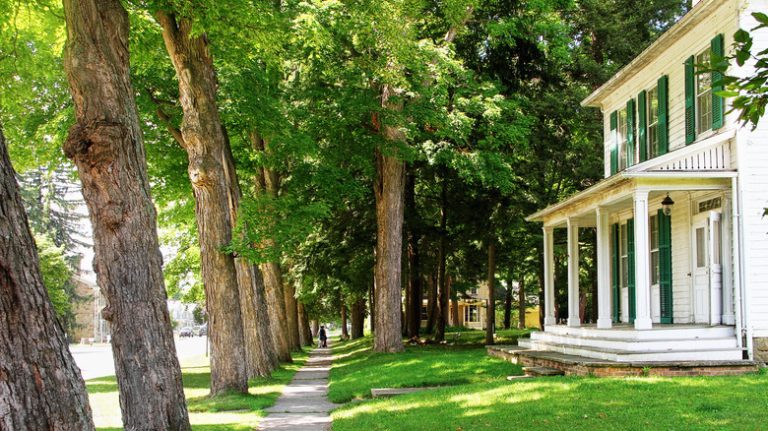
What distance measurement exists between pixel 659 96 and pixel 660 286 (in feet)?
14.5

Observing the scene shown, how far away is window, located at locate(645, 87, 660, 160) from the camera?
20.1 metres

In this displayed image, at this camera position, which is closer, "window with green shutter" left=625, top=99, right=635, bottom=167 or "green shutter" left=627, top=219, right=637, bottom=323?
"green shutter" left=627, top=219, right=637, bottom=323

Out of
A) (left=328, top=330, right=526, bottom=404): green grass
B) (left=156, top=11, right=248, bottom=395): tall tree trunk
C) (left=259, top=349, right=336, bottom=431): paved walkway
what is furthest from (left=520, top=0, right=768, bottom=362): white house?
(left=156, top=11, right=248, bottom=395): tall tree trunk

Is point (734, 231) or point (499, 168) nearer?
point (734, 231)

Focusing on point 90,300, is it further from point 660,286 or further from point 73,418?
point 73,418

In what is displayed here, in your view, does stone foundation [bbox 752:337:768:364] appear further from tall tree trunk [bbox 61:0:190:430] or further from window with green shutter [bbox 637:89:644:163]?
tall tree trunk [bbox 61:0:190:430]

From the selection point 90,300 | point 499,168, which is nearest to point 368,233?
point 499,168

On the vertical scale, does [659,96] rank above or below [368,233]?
above

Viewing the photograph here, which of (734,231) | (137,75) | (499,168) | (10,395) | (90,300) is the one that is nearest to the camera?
(10,395)

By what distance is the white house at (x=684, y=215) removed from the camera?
1555cm

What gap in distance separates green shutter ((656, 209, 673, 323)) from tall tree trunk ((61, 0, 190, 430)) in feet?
40.5

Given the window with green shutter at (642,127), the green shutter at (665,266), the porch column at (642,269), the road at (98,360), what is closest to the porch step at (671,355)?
the porch column at (642,269)

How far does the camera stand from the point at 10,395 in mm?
4953

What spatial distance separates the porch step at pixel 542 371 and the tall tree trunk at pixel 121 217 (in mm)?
8480
